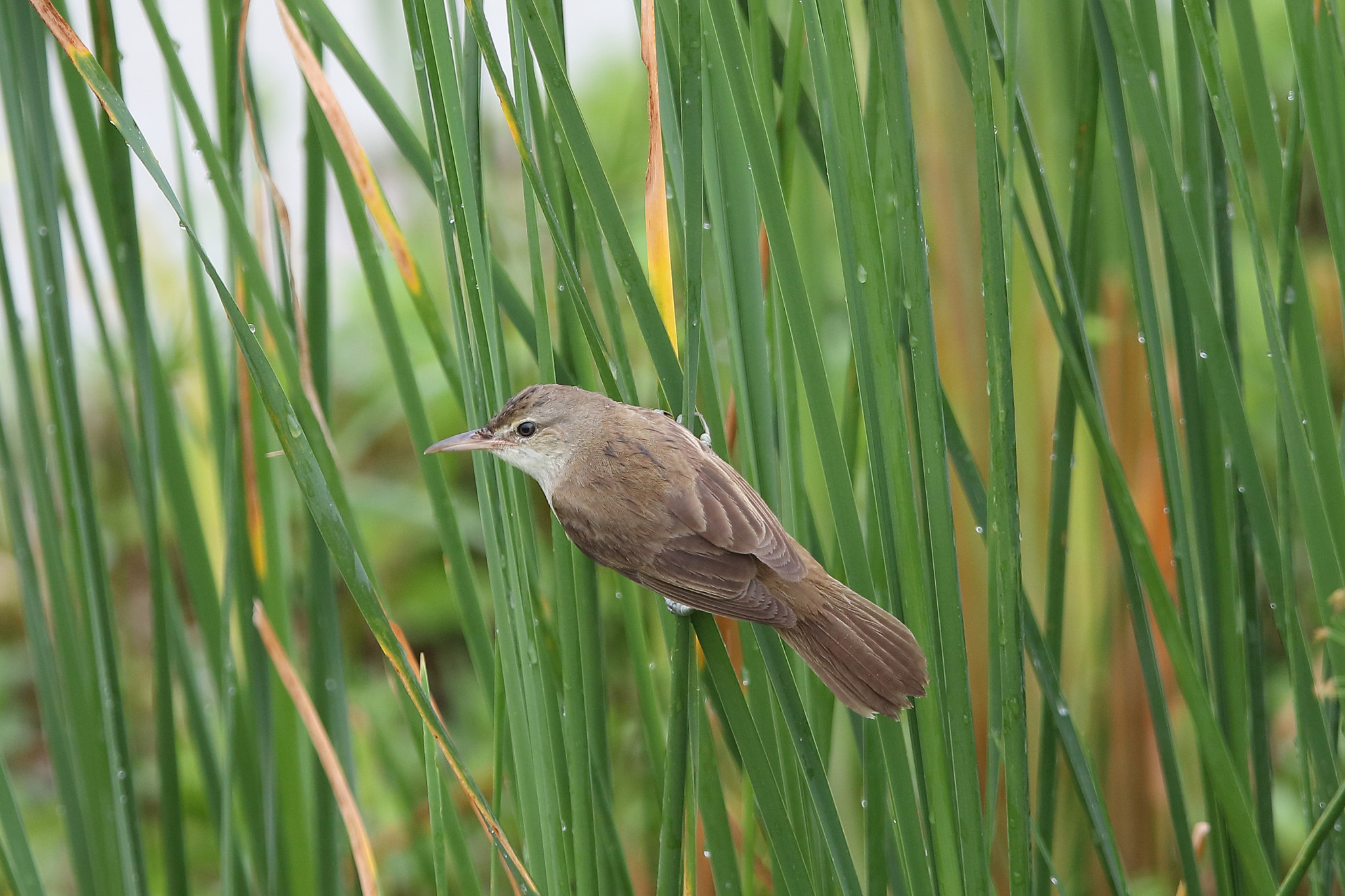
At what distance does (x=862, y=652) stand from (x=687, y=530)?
0.27 meters

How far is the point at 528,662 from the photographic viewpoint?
924 mm

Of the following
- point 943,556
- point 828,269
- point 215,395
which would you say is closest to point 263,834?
point 215,395

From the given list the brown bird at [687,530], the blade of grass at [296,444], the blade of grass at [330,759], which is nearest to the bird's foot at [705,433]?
the brown bird at [687,530]

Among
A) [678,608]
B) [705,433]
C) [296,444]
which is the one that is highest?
[296,444]

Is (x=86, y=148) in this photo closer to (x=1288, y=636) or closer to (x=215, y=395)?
(x=215, y=395)

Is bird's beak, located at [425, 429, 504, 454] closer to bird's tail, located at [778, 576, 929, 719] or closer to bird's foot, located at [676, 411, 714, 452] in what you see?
bird's foot, located at [676, 411, 714, 452]

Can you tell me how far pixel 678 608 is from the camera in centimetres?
106

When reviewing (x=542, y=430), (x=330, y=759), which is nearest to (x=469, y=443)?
(x=542, y=430)

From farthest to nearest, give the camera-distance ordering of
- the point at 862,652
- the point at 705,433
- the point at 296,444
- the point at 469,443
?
the point at 705,433, the point at 469,443, the point at 862,652, the point at 296,444

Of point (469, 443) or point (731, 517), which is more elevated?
point (469, 443)

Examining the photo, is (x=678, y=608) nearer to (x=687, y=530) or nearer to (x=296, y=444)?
(x=687, y=530)

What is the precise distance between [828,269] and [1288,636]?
106cm

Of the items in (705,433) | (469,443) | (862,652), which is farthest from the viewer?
(705,433)

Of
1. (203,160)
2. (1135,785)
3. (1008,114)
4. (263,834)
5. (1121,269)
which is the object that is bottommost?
(1135,785)
